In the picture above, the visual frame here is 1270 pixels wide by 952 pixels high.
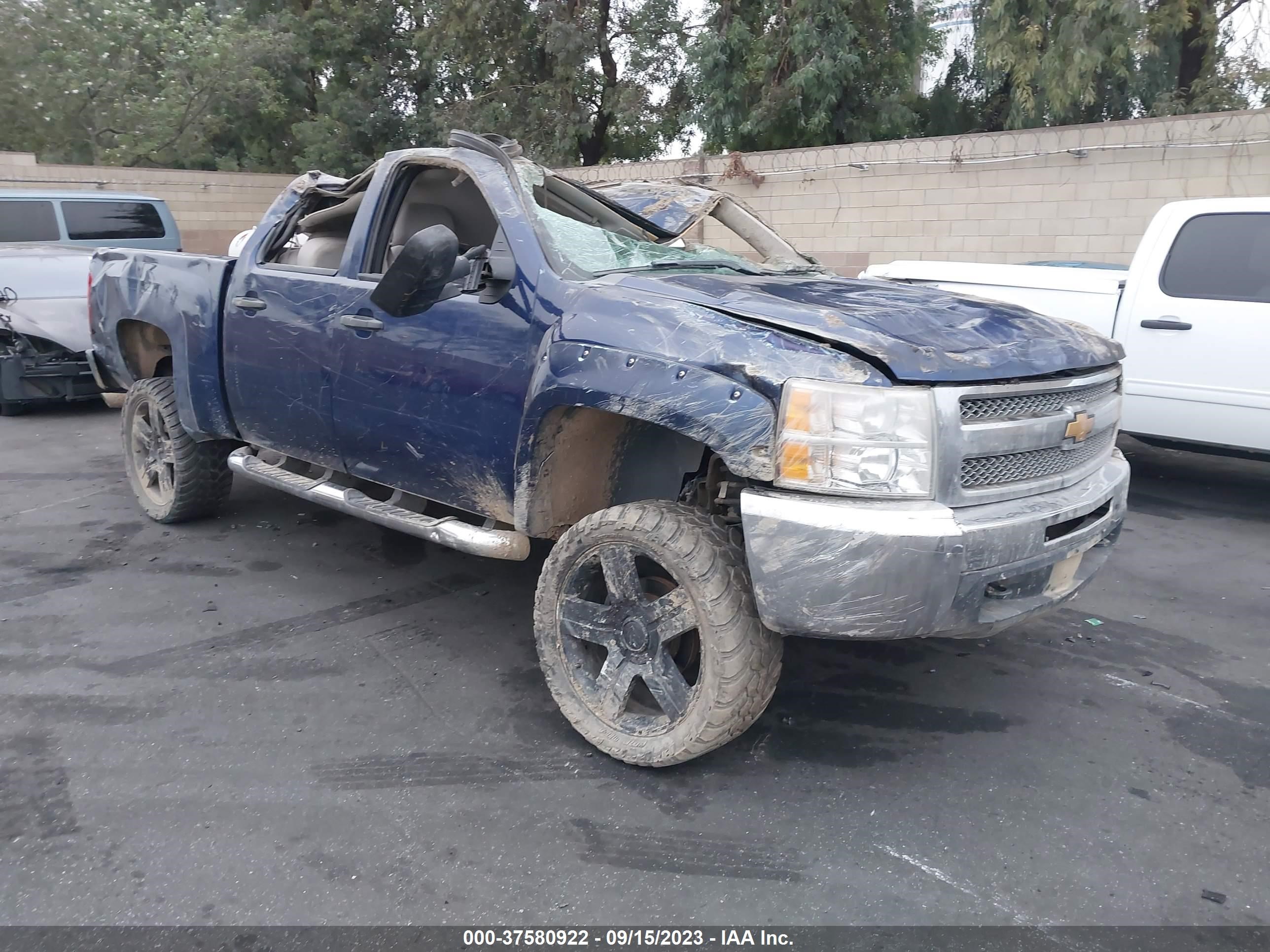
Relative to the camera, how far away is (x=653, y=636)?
10.4ft

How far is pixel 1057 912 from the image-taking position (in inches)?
102

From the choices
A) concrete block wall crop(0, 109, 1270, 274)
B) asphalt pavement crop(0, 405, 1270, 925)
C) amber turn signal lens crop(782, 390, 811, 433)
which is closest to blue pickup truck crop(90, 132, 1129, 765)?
amber turn signal lens crop(782, 390, 811, 433)

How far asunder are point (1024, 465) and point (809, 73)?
13.8 meters

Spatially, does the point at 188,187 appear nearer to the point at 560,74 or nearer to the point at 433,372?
the point at 560,74

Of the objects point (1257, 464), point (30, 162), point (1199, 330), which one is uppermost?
point (30, 162)

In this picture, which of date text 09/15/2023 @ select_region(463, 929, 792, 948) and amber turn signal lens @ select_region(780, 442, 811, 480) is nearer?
date text 09/15/2023 @ select_region(463, 929, 792, 948)

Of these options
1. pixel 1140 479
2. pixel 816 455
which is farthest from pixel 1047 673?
pixel 1140 479

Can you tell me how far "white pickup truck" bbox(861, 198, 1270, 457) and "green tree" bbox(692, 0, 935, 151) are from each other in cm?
1001

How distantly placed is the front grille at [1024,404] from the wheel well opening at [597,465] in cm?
93

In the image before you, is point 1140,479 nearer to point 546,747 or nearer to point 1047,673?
point 1047,673

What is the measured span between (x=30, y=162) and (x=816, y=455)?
57.2ft

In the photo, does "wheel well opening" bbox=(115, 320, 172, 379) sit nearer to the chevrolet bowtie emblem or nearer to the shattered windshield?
the shattered windshield

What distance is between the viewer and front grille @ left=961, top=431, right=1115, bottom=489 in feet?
9.57

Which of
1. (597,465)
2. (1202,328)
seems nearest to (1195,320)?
(1202,328)
